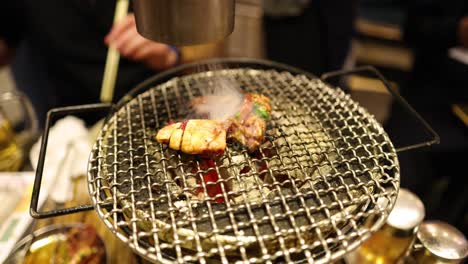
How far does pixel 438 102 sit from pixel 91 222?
3695mm

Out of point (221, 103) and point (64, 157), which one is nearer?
point (221, 103)

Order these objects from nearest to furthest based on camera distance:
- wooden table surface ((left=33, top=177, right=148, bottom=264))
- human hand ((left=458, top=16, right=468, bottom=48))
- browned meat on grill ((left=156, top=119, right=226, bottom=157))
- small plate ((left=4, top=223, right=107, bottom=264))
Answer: browned meat on grill ((left=156, top=119, right=226, bottom=157)) → small plate ((left=4, top=223, right=107, bottom=264)) → wooden table surface ((left=33, top=177, right=148, bottom=264)) → human hand ((left=458, top=16, right=468, bottom=48))

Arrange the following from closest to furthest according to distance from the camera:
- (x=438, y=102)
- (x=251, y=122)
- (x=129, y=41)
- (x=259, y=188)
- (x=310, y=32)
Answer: (x=259, y=188)
(x=251, y=122)
(x=129, y=41)
(x=438, y=102)
(x=310, y=32)

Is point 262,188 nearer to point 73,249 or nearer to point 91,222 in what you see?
point 73,249

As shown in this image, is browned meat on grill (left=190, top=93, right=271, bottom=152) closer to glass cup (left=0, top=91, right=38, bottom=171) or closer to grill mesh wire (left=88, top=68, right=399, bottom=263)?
grill mesh wire (left=88, top=68, right=399, bottom=263)

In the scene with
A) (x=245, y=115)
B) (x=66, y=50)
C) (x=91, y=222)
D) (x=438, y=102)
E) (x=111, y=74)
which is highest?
(x=245, y=115)

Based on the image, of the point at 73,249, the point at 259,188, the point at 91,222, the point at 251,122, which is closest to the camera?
A: the point at 259,188

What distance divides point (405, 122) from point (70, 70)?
3.77 meters

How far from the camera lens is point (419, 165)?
381cm

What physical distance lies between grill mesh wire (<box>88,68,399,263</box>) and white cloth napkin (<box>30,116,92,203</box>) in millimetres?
884

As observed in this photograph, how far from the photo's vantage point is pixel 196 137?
1.38 m

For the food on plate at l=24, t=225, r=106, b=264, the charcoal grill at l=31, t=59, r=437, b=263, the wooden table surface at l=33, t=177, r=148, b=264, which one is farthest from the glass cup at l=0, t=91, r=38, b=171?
the charcoal grill at l=31, t=59, r=437, b=263

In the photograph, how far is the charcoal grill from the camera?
114 centimetres

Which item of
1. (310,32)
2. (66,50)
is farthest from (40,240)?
(310,32)
